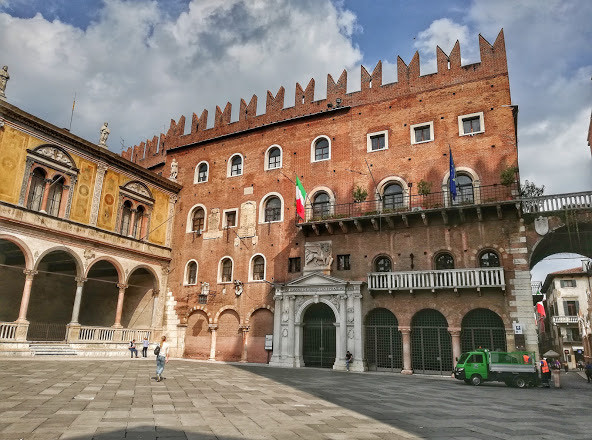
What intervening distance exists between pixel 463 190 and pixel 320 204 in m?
7.48

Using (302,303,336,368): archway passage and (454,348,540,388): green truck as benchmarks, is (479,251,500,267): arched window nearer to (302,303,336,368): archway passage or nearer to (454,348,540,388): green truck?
(454,348,540,388): green truck

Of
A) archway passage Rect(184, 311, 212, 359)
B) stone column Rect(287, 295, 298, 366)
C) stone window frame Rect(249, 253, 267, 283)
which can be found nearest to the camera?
stone column Rect(287, 295, 298, 366)

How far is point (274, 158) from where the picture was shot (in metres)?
26.7

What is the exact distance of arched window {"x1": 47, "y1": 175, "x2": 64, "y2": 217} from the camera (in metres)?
21.7

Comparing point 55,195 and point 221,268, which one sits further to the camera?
point 221,268

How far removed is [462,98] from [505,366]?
1295 centimetres

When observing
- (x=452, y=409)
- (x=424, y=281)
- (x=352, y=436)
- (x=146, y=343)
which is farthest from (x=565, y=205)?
(x=146, y=343)

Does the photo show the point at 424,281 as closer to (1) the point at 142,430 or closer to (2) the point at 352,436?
(2) the point at 352,436

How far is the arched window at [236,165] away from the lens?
27734mm

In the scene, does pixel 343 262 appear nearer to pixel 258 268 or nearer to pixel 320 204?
pixel 320 204

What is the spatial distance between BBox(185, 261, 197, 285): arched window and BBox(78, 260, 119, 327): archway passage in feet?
14.8

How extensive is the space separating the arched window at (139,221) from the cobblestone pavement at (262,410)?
12508mm

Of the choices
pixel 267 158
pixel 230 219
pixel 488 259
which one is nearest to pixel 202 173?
pixel 230 219

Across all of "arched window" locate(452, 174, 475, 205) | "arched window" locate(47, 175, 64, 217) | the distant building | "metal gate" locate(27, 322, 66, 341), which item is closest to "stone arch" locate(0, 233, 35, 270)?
"arched window" locate(47, 175, 64, 217)
